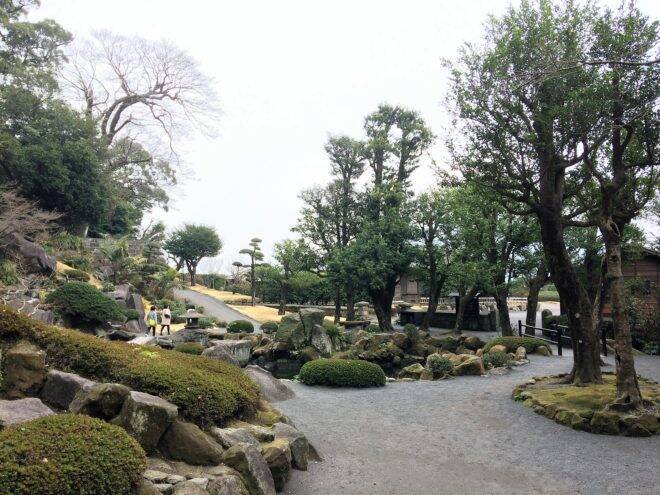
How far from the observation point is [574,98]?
941cm

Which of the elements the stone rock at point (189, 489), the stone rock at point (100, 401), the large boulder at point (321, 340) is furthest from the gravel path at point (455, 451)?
the large boulder at point (321, 340)

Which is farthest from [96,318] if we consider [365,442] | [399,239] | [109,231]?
[109,231]

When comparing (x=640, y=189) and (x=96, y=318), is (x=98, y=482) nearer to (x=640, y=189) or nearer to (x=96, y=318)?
(x=640, y=189)

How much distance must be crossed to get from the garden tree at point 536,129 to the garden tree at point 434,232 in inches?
543

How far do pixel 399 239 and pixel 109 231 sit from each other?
26.2 m

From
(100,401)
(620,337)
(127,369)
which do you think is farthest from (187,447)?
(620,337)

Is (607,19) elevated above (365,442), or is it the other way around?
(607,19)

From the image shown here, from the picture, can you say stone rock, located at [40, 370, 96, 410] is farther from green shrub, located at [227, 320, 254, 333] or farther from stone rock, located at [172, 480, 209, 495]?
green shrub, located at [227, 320, 254, 333]

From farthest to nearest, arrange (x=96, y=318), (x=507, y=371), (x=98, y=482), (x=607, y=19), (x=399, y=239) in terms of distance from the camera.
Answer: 1. (x=399, y=239)
2. (x=96, y=318)
3. (x=507, y=371)
4. (x=607, y=19)
5. (x=98, y=482)

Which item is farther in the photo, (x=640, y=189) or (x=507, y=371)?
(x=507, y=371)

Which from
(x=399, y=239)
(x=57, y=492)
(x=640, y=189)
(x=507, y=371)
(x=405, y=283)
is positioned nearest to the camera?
(x=57, y=492)

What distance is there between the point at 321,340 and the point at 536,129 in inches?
439

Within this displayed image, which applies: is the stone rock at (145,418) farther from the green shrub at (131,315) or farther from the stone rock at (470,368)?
the green shrub at (131,315)

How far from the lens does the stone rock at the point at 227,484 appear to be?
4.48 metres
